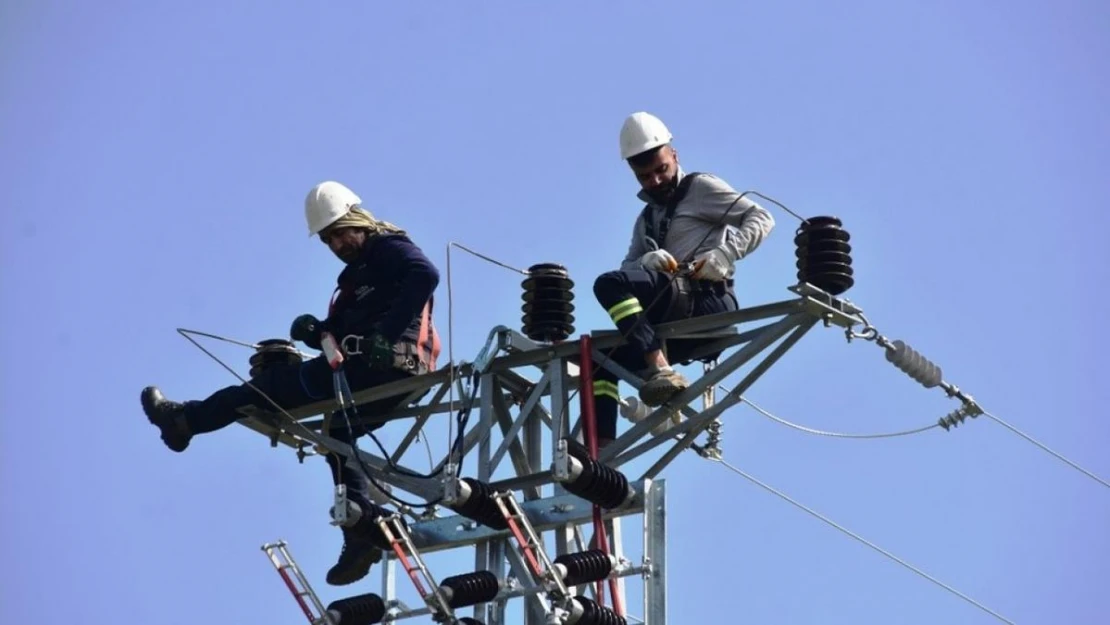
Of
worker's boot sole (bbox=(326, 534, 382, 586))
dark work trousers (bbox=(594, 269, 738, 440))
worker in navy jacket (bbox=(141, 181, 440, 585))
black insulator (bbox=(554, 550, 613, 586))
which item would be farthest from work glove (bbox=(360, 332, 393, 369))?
black insulator (bbox=(554, 550, 613, 586))

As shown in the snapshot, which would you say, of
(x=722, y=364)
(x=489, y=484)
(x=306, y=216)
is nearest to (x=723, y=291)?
(x=722, y=364)

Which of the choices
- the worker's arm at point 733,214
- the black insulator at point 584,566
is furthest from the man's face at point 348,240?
the black insulator at point 584,566

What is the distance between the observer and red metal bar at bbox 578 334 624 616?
15.0 meters

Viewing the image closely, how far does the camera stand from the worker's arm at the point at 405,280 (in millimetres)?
16250

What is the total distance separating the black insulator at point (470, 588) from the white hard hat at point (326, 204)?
2801 mm

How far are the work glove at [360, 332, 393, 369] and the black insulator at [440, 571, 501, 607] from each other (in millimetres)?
1570

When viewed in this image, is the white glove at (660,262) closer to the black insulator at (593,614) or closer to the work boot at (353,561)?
the black insulator at (593,614)

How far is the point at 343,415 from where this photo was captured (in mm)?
16859

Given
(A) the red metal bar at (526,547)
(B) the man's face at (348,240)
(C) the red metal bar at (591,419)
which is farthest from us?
(B) the man's face at (348,240)

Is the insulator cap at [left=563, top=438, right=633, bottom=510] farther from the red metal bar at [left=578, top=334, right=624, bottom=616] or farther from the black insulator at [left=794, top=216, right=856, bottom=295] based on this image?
the black insulator at [left=794, top=216, right=856, bottom=295]

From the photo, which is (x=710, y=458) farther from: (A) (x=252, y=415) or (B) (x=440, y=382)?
(A) (x=252, y=415)

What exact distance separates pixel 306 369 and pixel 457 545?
5.23 feet

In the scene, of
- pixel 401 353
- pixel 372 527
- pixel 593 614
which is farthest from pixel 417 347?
pixel 593 614

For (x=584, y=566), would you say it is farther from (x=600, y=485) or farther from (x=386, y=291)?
(x=386, y=291)
